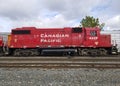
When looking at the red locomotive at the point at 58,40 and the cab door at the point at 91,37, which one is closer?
the red locomotive at the point at 58,40

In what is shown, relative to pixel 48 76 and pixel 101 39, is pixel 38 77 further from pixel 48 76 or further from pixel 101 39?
pixel 101 39

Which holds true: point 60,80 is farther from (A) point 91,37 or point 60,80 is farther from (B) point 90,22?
(B) point 90,22

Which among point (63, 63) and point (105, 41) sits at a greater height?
point (105, 41)

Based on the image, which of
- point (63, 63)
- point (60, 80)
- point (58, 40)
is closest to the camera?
point (60, 80)

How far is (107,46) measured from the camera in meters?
28.1

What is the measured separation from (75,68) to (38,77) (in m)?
3.65

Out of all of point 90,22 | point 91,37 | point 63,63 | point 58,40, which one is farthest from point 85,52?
point 90,22

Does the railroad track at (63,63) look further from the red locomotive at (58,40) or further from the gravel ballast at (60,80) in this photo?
the red locomotive at (58,40)

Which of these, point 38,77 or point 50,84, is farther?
point 38,77

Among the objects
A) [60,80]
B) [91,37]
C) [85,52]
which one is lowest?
[60,80]

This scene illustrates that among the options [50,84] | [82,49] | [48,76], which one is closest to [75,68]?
[48,76]

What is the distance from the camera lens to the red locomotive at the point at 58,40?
2817 centimetres

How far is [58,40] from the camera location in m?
28.8

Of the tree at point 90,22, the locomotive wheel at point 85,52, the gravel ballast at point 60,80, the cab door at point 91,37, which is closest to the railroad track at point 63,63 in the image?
the gravel ballast at point 60,80
